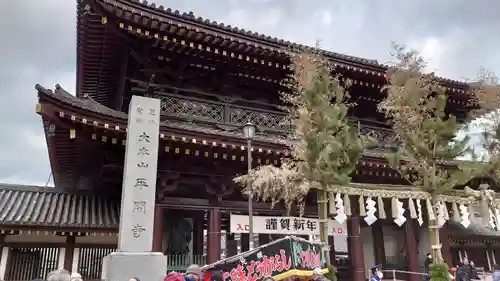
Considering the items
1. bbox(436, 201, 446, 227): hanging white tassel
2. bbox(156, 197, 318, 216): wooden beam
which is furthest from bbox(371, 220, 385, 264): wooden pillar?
bbox(436, 201, 446, 227): hanging white tassel

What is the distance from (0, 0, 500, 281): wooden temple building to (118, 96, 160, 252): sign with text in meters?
1.37

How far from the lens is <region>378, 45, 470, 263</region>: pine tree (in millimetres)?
7617

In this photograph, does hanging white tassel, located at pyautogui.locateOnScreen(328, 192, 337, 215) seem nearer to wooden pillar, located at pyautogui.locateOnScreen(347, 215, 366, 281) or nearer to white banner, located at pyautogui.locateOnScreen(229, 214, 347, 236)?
white banner, located at pyautogui.locateOnScreen(229, 214, 347, 236)

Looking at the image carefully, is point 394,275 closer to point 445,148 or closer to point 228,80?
point 445,148

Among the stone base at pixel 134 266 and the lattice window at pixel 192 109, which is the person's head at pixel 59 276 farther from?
the lattice window at pixel 192 109

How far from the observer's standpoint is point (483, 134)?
30.8 feet

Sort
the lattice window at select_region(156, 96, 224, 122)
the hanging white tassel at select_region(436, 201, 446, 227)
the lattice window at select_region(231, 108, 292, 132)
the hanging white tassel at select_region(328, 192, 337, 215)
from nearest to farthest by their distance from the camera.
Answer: the hanging white tassel at select_region(328, 192, 337, 215), the hanging white tassel at select_region(436, 201, 446, 227), the lattice window at select_region(156, 96, 224, 122), the lattice window at select_region(231, 108, 292, 132)

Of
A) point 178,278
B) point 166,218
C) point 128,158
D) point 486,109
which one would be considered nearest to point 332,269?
point 178,278

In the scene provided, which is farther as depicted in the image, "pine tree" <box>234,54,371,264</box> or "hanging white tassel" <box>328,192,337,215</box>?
"hanging white tassel" <box>328,192,337,215</box>

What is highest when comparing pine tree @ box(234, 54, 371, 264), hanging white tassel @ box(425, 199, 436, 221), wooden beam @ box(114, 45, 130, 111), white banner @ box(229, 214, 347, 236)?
wooden beam @ box(114, 45, 130, 111)

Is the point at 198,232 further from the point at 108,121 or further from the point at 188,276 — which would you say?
the point at 188,276

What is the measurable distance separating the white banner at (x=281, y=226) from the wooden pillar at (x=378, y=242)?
2531 mm

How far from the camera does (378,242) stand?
13570 mm

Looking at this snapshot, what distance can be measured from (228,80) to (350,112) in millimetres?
4587
